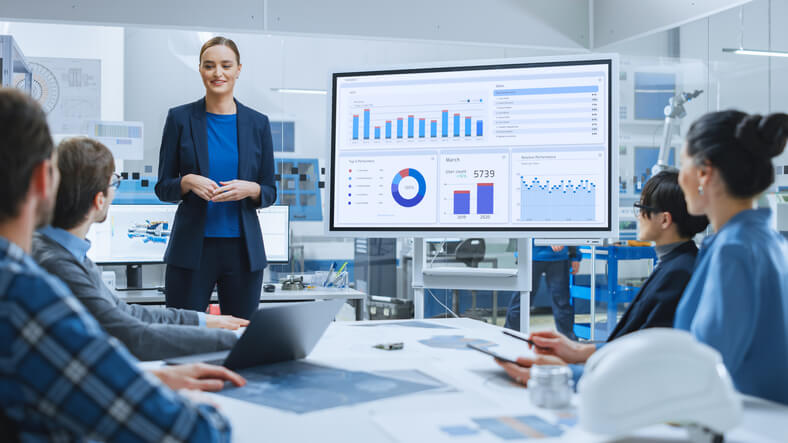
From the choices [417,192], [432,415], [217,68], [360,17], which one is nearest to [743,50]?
[360,17]

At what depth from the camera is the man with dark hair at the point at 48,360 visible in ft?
2.33

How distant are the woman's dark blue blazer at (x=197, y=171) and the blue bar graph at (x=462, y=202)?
2.22ft

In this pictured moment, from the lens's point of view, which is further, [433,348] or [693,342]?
[433,348]

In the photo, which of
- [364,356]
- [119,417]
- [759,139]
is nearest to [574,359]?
[364,356]

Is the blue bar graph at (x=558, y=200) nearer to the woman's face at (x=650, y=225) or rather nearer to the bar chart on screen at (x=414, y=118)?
the bar chart on screen at (x=414, y=118)

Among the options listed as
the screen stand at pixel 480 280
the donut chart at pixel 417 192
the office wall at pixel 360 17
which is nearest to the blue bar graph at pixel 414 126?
the donut chart at pixel 417 192

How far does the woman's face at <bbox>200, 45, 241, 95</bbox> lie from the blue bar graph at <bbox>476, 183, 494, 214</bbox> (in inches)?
40.1

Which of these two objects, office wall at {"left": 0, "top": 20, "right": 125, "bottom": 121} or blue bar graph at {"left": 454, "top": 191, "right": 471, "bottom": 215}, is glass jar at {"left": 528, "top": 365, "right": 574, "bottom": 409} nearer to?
blue bar graph at {"left": 454, "top": 191, "right": 471, "bottom": 215}

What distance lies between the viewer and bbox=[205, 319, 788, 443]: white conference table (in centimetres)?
90

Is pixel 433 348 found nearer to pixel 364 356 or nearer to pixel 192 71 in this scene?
pixel 364 356

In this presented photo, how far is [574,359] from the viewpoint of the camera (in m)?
1.43

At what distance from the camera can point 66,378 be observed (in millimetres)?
720

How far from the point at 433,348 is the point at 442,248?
10.9ft

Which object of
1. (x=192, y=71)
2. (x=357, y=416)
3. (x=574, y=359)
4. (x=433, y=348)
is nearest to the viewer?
(x=357, y=416)
